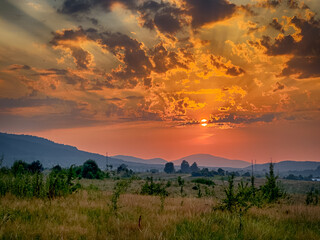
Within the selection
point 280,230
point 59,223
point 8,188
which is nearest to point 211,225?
point 280,230

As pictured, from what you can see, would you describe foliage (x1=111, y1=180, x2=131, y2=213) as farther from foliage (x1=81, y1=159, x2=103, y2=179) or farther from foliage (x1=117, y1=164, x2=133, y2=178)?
foliage (x1=117, y1=164, x2=133, y2=178)

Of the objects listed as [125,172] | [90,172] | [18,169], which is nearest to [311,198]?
[18,169]

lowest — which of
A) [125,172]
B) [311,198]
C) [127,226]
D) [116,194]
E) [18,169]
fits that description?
[125,172]

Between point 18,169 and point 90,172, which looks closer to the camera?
point 18,169

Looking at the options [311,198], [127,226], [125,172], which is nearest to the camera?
[127,226]

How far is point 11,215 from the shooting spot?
21.9 feet

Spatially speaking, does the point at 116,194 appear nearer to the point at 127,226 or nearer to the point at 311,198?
the point at 127,226

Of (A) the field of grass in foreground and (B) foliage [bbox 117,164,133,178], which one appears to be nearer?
(A) the field of grass in foreground

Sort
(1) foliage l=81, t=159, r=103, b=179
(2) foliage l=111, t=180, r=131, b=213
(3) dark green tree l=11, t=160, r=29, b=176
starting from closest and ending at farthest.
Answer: (2) foliage l=111, t=180, r=131, b=213 < (3) dark green tree l=11, t=160, r=29, b=176 < (1) foliage l=81, t=159, r=103, b=179

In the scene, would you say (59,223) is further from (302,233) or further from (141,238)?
(302,233)

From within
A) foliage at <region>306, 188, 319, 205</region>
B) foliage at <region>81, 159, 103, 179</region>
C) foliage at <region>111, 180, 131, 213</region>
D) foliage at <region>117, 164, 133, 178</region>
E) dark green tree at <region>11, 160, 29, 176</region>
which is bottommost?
foliage at <region>117, 164, 133, 178</region>

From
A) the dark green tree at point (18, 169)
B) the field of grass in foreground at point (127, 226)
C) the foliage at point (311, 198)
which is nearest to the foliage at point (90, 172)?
the dark green tree at point (18, 169)

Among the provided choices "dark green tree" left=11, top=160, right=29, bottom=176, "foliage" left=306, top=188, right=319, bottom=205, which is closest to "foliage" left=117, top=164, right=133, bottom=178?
"dark green tree" left=11, top=160, right=29, bottom=176

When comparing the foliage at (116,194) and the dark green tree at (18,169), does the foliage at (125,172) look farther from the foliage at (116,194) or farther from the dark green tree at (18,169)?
the foliage at (116,194)
